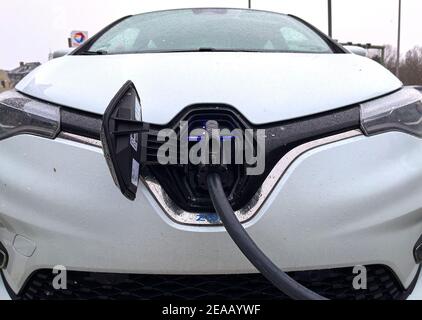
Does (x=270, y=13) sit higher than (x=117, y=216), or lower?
higher

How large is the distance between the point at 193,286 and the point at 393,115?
2.94ft

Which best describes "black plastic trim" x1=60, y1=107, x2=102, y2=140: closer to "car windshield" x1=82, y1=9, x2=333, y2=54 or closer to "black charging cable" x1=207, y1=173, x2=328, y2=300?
"black charging cable" x1=207, y1=173, x2=328, y2=300

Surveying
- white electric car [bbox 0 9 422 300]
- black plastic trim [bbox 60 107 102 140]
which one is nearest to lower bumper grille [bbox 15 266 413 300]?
white electric car [bbox 0 9 422 300]

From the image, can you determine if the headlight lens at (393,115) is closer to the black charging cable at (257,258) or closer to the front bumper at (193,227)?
the front bumper at (193,227)

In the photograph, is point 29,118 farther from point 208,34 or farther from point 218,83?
point 208,34

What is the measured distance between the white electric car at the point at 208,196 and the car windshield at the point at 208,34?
80 centimetres

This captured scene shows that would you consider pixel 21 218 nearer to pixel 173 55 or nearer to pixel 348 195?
pixel 173 55

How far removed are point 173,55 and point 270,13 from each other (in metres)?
1.41

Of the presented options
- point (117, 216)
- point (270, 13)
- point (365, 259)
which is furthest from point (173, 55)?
point (270, 13)

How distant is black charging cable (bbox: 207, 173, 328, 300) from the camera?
3.69 feet

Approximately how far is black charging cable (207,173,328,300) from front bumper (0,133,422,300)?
93 millimetres

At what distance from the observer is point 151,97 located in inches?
55.8

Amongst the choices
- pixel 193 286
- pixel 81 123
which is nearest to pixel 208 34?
pixel 81 123

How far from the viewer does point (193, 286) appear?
134cm
